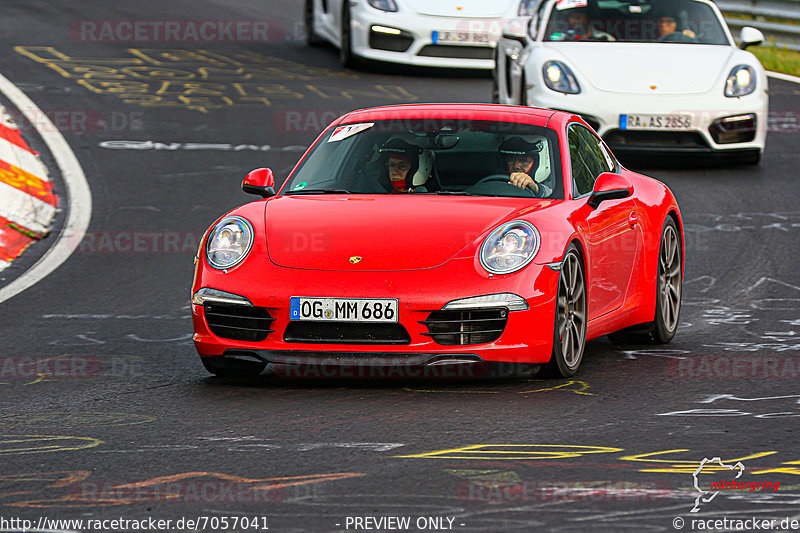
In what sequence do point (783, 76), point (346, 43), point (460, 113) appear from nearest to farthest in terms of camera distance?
point (460, 113) → point (346, 43) → point (783, 76)

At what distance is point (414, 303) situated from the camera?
21.7ft

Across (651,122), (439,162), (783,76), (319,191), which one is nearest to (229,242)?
(319,191)

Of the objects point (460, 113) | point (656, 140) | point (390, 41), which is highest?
point (390, 41)

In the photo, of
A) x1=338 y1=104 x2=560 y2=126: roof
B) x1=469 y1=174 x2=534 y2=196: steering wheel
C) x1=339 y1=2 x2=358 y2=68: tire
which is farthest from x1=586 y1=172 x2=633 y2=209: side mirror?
x1=339 y1=2 x2=358 y2=68: tire

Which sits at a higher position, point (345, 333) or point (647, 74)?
point (647, 74)

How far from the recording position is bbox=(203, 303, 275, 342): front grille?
6801 mm

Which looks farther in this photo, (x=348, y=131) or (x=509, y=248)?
(x=348, y=131)

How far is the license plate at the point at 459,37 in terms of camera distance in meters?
19.2

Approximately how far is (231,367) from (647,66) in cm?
789

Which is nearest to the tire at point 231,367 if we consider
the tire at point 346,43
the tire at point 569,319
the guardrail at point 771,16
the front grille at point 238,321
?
the front grille at point 238,321

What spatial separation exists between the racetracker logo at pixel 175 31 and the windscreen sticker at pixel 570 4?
8.71 m

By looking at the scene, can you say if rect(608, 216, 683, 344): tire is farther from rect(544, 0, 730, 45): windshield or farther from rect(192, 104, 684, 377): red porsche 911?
rect(544, 0, 730, 45): windshield

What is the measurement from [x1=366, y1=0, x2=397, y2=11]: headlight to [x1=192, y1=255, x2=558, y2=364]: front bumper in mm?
12779

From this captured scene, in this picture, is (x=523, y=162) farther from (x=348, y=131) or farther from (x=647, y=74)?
(x=647, y=74)
